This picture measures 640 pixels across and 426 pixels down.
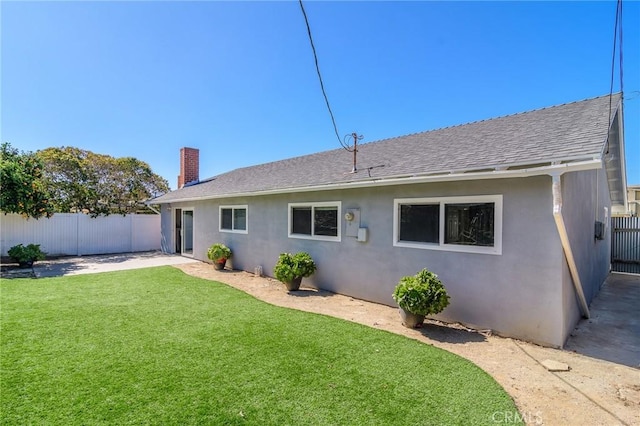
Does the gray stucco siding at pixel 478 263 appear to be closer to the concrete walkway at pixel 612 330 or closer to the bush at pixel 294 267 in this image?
the bush at pixel 294 267

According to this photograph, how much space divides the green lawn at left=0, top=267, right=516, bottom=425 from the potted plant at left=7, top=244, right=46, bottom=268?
6634 mm

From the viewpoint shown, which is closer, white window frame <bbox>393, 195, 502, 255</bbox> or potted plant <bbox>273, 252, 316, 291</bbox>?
white window frame <bbox>393, 195, 502, 255</bbox>

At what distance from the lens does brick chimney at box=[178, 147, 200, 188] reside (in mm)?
17625

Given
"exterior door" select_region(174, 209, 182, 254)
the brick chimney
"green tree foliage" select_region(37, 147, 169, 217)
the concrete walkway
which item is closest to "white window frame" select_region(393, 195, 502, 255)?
the concrete walkway

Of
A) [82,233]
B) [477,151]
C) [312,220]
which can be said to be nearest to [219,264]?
[312,220]

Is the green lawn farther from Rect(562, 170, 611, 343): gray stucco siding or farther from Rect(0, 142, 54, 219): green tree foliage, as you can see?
Rect(0, 142, 54, 219): green tree foliage

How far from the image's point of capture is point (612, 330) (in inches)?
214

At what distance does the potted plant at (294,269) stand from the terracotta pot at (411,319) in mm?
3227

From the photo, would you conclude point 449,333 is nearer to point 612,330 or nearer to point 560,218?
point 560,218

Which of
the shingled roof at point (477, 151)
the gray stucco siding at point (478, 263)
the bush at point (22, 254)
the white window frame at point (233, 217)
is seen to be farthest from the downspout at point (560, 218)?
the bush at point (22, 254)

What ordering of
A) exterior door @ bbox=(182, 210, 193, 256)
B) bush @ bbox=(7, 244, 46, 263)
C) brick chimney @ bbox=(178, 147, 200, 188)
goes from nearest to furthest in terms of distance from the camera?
1. bush @ bbox=(7, 244, 46, 263)
2. exterior door @ bbox=(182, 210, 193, 256)
3. brick chimney @ bbox=(178, 147, 200, 188)

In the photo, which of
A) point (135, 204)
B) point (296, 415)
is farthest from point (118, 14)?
point (135, 204)

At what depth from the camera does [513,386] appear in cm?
349

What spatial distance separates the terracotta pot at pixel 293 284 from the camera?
8050 mm
